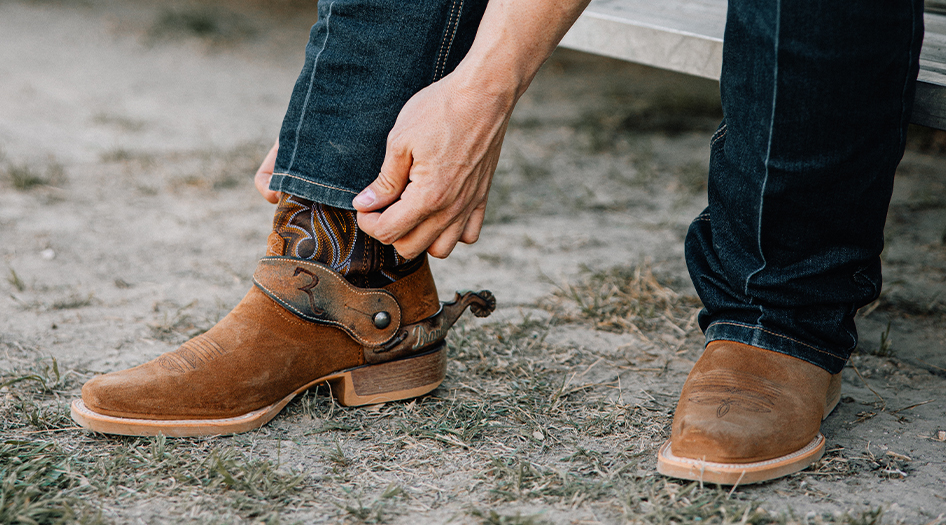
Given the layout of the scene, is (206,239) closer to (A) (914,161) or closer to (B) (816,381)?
(B) (816,381)

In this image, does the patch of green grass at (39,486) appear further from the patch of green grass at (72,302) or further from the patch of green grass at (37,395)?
the patch of green grass at (72,302)

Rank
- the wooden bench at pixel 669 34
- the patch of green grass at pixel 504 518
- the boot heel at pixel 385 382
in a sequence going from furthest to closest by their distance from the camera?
the wooden bench at pixel 669 34 → the boot heel at pixel 385 382 → the patch of green grass at pixel 504 518

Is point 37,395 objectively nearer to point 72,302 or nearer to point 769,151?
point 72,302

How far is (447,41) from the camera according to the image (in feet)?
3.70

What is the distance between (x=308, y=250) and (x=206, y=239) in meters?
1.02

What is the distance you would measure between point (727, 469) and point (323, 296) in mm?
625

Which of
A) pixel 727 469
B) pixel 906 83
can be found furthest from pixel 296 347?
pixel 906 83

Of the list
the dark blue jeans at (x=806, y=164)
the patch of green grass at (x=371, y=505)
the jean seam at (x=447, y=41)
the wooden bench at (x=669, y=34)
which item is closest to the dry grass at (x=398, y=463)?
the patch of green grass at (x=371, y=505)

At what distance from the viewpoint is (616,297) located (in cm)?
170

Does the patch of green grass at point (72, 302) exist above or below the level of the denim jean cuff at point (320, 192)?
below

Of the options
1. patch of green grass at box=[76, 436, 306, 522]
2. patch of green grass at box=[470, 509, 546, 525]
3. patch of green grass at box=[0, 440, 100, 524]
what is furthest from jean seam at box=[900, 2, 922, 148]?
patch of green grass at box=[0, 440, 100, 524]

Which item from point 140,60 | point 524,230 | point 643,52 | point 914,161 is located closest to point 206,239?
point 524,230

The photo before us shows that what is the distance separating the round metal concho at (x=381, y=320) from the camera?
46.7 inches

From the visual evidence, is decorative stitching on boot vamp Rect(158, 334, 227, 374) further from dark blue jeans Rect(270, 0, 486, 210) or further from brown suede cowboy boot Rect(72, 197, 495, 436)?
dark blue jeans Rect(270, 0, 486, 210)
